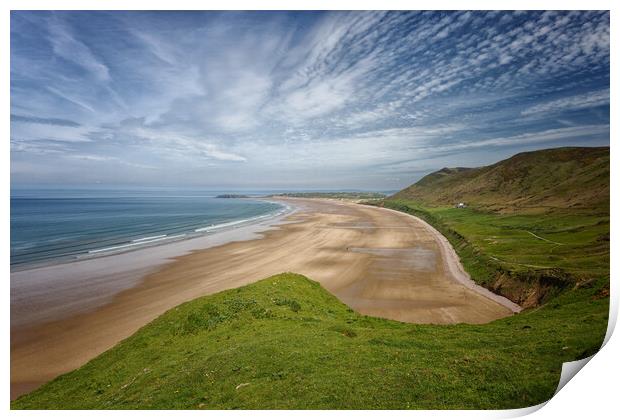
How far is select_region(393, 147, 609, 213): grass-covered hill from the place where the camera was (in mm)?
19928

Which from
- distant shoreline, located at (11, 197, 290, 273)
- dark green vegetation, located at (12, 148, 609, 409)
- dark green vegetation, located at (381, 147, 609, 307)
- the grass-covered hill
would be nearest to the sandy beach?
dark green vegetation, located at (381, 147, 609, 307)

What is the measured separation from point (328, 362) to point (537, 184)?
6294cm

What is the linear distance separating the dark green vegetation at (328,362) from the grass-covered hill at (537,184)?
8679 millimetres

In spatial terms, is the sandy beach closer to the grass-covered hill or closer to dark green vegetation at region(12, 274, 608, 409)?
dark green vegetation at region(12, 274, 608, 409)

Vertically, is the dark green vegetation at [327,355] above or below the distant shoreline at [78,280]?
above

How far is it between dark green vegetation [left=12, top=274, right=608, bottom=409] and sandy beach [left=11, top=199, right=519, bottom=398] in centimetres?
429

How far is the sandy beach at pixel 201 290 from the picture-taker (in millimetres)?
14086

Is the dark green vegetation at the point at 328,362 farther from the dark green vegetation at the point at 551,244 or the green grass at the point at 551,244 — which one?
the green grass at the point at 551,244

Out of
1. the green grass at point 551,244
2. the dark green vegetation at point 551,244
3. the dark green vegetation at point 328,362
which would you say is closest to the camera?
the dark green vegetation at point 328,362

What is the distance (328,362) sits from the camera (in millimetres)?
8148

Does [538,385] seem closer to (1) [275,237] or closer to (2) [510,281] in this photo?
(2) [510,281]

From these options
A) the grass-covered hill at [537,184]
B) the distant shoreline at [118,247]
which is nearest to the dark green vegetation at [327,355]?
the grass-covered hill at [537,184]
